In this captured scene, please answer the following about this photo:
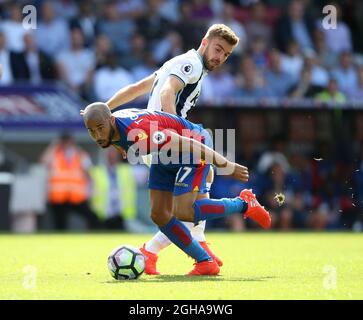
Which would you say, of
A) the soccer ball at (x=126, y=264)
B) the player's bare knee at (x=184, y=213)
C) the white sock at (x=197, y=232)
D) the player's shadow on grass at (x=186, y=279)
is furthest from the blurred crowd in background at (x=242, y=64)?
the soccer ball at (x=126, y=264)

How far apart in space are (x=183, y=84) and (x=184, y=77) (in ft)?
0.20

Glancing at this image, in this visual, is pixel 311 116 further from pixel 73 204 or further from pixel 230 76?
pixel 73 204

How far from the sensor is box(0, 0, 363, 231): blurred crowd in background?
643 inches

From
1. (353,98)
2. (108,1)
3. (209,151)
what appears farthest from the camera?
(108,1)

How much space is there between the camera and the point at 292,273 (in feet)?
27.9

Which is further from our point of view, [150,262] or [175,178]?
[150,262]

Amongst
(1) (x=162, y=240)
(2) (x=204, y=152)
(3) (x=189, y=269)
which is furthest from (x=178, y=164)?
(3) (x=189, y=269)

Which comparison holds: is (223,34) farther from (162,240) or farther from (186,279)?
(186,279)

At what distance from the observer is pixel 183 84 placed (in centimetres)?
855

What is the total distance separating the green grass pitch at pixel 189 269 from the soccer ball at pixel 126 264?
79 mm

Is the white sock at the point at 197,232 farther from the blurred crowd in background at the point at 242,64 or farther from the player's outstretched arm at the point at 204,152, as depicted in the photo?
the blurred crowd in background at the point at 242,64
